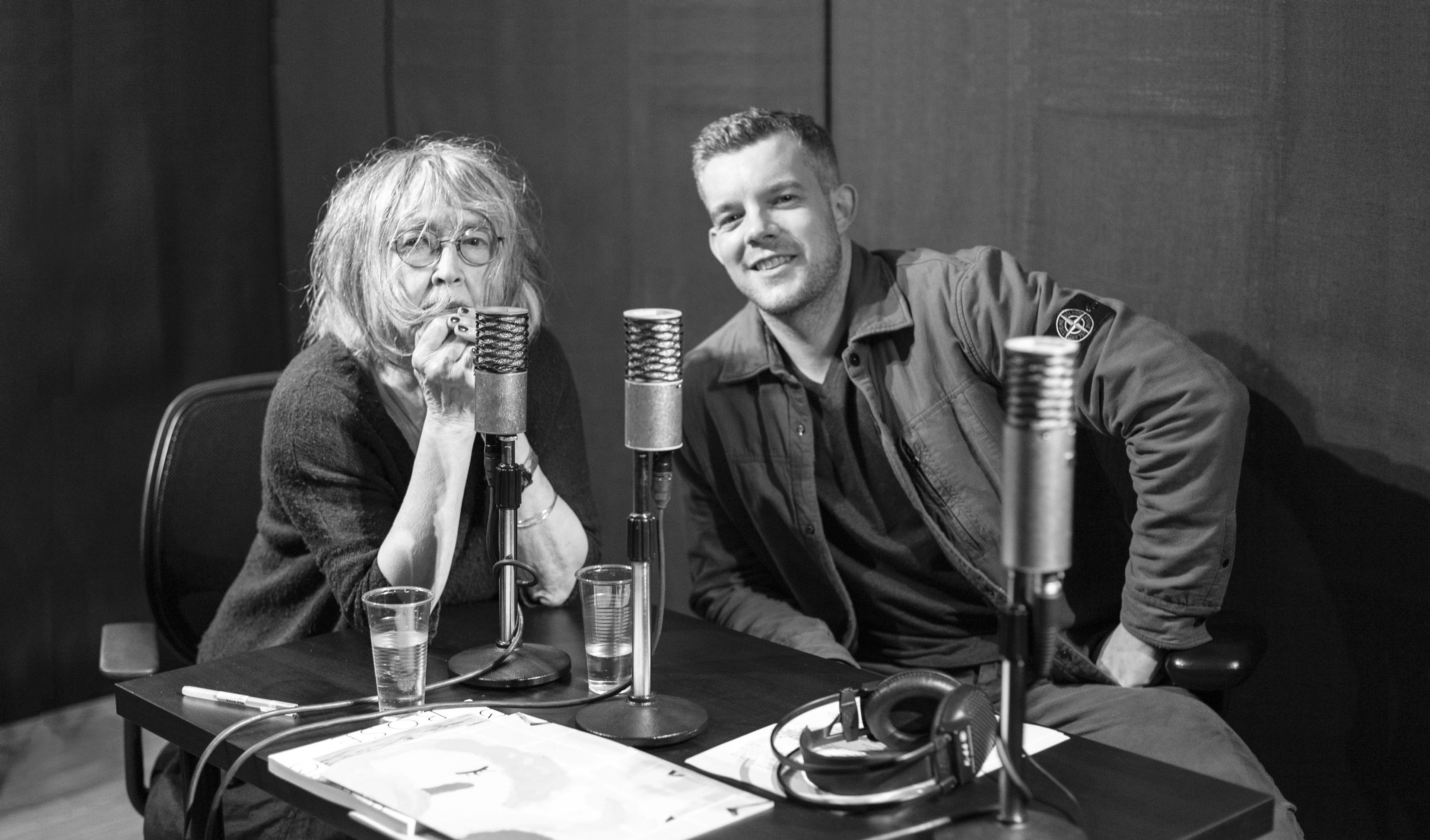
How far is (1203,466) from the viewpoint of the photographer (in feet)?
6.82

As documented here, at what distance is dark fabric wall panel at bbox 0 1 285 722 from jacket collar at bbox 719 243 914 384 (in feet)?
6.16

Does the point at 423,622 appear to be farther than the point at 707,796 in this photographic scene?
Yes

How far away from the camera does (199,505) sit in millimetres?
2318

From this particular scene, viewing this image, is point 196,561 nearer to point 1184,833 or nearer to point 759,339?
point 759,339

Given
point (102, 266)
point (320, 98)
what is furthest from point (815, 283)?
point (102, 266)

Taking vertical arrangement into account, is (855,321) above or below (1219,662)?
above

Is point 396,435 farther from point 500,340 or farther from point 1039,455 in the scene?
point 1039,455

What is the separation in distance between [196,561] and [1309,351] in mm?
1793

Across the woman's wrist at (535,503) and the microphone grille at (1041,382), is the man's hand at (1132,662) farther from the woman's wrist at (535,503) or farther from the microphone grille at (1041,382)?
the microphone grille at (1041,382)

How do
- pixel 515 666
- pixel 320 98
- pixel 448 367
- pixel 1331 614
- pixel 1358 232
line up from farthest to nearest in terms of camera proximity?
1. pixel 320 98
2. pixel 1331 614
3. pixel 1358 232
4. pixel 448 367
5. pixel 515 666

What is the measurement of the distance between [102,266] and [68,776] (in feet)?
4.00

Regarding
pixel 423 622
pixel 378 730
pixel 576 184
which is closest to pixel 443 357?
pixel 423 622

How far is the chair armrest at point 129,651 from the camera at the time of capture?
77.2 inches

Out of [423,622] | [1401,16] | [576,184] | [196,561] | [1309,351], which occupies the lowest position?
[196,561]
